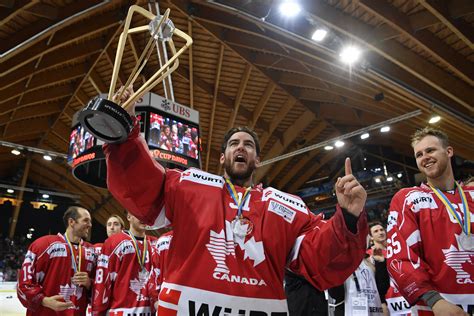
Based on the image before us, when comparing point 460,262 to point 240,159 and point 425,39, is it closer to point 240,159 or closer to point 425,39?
point 240,159

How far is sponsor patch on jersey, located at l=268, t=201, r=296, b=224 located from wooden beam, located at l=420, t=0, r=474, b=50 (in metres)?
5.38

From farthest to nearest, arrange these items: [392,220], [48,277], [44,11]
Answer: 1. [44,11]
2. [48,277]
3. [392,220]

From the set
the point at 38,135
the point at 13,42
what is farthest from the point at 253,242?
the point at 38,135

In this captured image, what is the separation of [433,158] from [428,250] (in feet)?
1.99

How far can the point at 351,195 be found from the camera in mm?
1657

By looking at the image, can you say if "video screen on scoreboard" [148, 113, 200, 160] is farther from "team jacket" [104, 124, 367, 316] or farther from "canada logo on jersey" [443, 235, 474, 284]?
"canada logo on jersey" [443, 235, 474, 284]

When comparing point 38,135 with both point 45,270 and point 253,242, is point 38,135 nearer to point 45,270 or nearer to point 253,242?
point 45,270

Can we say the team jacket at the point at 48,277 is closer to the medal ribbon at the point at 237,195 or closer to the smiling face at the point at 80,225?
the smiling face at the point at 80,225

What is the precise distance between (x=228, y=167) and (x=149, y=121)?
16.7 feet

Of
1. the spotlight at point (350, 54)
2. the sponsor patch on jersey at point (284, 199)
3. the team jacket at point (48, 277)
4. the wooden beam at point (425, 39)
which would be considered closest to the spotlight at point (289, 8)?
the wooden beam at point (425, 39)

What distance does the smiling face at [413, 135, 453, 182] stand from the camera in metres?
2.60

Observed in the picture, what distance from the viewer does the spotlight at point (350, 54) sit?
704 centimetres

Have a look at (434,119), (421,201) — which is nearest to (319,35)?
(434,119)

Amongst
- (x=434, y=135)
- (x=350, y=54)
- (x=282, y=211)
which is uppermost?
(x=350, y=54)
